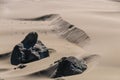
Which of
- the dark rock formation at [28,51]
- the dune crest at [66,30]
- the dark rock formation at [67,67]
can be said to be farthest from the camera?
the dune crest at [66,30]

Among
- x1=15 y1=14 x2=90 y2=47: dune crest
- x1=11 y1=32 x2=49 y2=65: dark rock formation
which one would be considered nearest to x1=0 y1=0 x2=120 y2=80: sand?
x1=15 y1=14 x2=90 y2=47: dune crest

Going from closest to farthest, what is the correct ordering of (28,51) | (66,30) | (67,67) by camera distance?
(67,67) → (28,51) → (66,30)

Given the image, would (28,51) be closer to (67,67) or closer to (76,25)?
(67,67)

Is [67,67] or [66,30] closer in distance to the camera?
[67,67]

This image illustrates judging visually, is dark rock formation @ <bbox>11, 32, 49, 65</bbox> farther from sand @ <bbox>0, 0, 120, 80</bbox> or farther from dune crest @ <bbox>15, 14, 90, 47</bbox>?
dune crest @ <bbox>15, 14, 90, 47</bbox>

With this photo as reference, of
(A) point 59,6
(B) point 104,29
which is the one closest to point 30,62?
(B) point 104,29

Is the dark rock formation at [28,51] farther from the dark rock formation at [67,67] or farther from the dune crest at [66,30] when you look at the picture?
the dune crest at [66,30]

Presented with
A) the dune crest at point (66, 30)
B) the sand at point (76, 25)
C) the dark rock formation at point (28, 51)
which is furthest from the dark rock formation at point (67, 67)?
the dune crest at point (66, 30)

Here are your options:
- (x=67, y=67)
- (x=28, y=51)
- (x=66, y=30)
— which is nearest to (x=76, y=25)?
(x=66, y=30)

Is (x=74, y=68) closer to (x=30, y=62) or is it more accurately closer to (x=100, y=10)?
(x=30, y=62)
